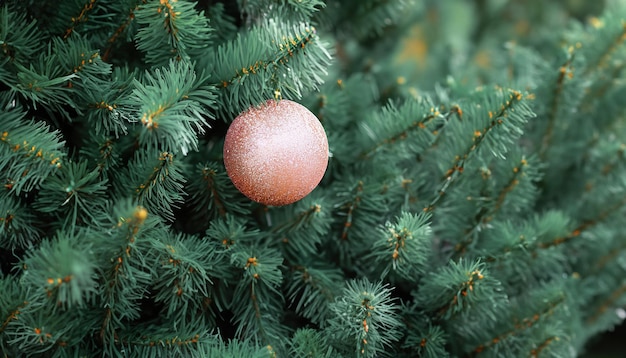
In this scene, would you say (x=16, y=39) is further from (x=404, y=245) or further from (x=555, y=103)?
(x=555, y=103)

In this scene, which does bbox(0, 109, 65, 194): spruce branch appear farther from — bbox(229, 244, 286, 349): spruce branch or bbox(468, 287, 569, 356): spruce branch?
bbox(468, 287, 569, 356): spruce branch

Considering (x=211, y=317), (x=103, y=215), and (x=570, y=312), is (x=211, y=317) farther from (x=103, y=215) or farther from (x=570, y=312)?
(x=570, y=312)

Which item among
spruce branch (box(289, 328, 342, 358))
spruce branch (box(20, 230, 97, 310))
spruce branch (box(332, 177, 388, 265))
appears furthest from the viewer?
spruce branch (box(332, 177, 388, 265))

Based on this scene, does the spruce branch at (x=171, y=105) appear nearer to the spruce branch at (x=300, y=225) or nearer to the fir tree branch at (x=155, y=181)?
the fir tree branch at (x=155, y=181)

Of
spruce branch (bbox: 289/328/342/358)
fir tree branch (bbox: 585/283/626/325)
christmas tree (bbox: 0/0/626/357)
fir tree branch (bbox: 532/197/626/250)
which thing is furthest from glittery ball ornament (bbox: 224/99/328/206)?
fir tree branch (bbox: 585/283/626/325)

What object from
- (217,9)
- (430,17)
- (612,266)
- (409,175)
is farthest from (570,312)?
(430,17)

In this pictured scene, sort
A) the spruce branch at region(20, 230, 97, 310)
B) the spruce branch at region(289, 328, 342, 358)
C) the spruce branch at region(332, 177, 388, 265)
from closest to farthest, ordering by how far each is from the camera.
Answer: the spruce branch at region(20, 230, 97, 310) → the spruce branch at region(289, 328, 342, 358) → the spruce branch at region(332, 177, 388, 265)

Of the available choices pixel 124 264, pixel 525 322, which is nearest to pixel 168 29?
pixel 124 264
